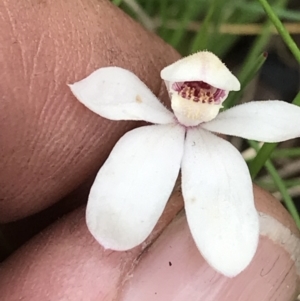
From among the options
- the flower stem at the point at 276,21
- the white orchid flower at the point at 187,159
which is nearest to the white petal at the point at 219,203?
the white orchid flower at the point at 187,159

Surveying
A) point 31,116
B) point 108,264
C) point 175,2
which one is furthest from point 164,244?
point 175,2

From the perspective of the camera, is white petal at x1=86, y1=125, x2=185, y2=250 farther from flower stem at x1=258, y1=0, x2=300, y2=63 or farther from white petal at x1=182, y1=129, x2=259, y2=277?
flower stem at x1=258, y1=0, x2=300, y2=63

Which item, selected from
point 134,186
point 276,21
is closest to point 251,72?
point 276,21

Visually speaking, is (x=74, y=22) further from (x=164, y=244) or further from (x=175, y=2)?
(x=175, y=2)

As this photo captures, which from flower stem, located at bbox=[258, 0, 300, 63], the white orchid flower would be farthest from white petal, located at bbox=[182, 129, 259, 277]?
flower stem, located at bbox=[258, 0, 300, 63]

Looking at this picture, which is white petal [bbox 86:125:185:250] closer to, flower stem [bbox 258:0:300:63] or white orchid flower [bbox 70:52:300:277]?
white orchid flower [bbox 70:52:300:277]

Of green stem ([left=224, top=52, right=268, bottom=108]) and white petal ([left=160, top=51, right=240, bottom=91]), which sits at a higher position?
white petal ([left=160, top=51, right=240, bottom=91])

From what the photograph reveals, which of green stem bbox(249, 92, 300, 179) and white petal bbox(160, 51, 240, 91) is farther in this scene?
green stem bbox(249, 92, 300, 179)

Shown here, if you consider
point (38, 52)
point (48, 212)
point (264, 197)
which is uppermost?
point (38, 52)
